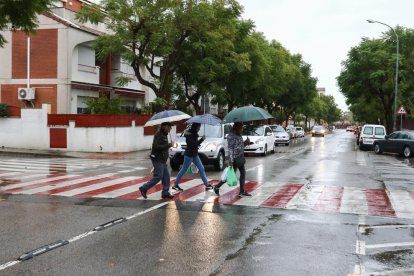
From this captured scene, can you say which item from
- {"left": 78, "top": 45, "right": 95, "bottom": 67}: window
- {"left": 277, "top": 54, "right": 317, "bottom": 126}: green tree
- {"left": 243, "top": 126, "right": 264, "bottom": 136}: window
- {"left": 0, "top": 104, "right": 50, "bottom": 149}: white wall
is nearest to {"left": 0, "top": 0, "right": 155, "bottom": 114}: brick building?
{"left": 78, "top": 45, "right": 95, "bottom": 67}: window

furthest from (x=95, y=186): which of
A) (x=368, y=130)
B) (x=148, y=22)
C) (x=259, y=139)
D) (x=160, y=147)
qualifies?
(x=368, y=130)

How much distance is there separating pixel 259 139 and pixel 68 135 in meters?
10.0

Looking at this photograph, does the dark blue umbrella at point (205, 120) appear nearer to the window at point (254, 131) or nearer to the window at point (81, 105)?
the window at point (254, 131)

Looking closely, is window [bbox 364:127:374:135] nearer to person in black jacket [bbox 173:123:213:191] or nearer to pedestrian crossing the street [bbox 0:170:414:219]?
pedestrian crossing the street [bbox 0:170:414:219]

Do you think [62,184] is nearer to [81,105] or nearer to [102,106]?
[102,106]

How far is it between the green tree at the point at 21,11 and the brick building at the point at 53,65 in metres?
15.9

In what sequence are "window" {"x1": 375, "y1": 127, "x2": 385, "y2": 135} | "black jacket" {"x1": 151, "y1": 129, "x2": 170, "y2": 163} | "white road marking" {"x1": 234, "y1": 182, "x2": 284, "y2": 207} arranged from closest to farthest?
1. "white road marking" {"x1": 234, "y1": 182, "x2": 284, "y2": 207}
2. "black jacket" {"x1": 151, "y1": 129, "x2": 170, "y2": 163}
3. "window" {"x1": 375, "y1": 127, "x2": 385, "y2": 135}

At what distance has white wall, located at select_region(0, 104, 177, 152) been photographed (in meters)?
25.3

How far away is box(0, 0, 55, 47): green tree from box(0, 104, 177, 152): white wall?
1224 cm

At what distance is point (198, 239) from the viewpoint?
23.0ft

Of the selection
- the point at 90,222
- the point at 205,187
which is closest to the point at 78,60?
the point at 205,187

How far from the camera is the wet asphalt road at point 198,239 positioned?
569 centimetres

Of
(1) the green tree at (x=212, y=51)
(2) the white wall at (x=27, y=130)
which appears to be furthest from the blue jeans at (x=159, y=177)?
(2) the white wall at (x=27, y=130)

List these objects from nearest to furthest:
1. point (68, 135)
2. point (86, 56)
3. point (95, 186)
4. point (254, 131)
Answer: point (95, 186)
point (68, 135)
point (254, 131)
point (86, 56)
